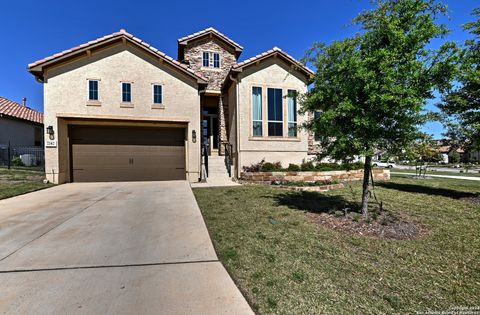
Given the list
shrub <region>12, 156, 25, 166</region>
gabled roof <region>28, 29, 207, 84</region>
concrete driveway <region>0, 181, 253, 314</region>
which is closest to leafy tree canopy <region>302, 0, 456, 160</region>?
concrete driveway <region>0, 181, 253, 314</region>

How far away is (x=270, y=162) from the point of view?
12773mm

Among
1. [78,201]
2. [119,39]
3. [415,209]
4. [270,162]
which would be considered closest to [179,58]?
[119,39]

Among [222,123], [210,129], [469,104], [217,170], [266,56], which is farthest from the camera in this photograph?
[210,129]

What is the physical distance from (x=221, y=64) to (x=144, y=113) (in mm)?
6884

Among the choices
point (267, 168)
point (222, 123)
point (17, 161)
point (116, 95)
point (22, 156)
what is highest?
point (116, 95)

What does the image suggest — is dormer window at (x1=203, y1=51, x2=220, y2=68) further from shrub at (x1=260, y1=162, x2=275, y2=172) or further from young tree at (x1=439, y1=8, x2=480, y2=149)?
young tree at (x1=439, y1=8, x2=480, y2=149)

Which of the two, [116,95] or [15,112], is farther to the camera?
[15,112]

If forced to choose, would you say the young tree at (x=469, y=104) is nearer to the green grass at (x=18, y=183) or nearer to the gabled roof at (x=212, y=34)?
the gabled roof at (x=212, y=34)

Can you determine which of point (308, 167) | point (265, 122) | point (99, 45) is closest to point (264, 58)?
point (265, 122)

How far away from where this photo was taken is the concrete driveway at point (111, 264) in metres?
2.47

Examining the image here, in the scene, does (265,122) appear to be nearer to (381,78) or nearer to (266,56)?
(266,56)

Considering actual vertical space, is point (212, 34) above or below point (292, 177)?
above

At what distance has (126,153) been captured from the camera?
1218cm

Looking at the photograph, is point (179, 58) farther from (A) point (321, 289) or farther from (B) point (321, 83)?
(A) point (321, 289)
